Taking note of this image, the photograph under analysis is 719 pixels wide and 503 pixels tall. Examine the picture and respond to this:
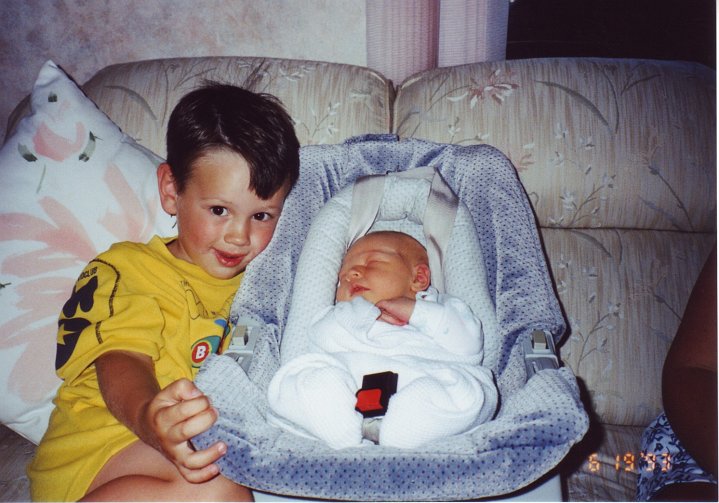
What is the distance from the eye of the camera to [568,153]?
147cm

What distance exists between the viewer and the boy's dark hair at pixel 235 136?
116cm

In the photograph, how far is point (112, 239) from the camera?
129 cm

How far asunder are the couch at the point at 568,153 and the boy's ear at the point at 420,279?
1.51 feet

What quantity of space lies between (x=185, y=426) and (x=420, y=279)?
2.22ft

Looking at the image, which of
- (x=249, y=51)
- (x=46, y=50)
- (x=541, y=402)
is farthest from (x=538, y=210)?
(x=46, y=50)

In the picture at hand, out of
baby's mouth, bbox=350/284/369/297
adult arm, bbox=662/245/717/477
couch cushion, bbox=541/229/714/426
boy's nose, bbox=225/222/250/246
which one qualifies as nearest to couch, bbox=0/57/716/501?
couch cushion, bbox=541/229/714/426

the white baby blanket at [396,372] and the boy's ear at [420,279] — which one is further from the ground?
the boy's ear at [420,279]

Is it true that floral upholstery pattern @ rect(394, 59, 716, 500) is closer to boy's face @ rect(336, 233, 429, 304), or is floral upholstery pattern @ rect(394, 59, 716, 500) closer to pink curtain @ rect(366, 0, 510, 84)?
pink curtain @ rect(366, 0, 510, 84)

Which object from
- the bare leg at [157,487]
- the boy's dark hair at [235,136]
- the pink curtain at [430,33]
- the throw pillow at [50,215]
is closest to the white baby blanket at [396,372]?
the bare leg at [157,487]

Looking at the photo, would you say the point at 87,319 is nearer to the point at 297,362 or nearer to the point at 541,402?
the point at 297,362

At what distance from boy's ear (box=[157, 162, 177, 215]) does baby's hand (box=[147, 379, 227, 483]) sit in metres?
0.60

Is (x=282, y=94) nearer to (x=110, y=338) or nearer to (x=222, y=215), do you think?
(x=222, y=215)

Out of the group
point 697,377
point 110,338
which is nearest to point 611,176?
point 697,377

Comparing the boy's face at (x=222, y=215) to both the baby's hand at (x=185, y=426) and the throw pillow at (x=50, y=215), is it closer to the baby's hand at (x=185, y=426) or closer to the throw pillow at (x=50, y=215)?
the throw pillow at (x=50, y=215)
